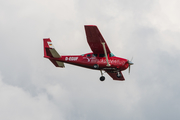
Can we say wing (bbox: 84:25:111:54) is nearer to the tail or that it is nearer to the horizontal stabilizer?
the tail

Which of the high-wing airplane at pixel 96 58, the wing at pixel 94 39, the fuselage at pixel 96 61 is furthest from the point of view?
the fuselage at pixel 96 61

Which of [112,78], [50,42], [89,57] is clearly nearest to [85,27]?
[89,57]

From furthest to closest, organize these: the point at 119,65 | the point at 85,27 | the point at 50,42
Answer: the point at 50,42, the point at 119,65, the point at 85,27

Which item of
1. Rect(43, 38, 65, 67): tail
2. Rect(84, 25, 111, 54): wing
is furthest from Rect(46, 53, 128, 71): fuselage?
Rect(84, 25, 111, 54): wing

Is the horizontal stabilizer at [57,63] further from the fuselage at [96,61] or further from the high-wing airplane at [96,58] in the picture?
the fuselage at [96,61]

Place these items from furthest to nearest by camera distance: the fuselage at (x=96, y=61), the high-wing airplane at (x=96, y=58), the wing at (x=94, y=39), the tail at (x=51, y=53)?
the tail at (x=51, y=53) → the fuselage at (x=96, y=61) → the high-wing airplane at (x=96, y=58) → the wing at (x=94, y=39)

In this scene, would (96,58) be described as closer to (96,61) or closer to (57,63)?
(96,61)

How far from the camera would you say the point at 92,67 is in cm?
4888

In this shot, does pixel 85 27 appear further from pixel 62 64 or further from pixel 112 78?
pixel 112 78

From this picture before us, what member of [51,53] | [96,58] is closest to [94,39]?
[96,58]

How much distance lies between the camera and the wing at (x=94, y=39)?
147 feet

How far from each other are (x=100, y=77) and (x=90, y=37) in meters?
6.41

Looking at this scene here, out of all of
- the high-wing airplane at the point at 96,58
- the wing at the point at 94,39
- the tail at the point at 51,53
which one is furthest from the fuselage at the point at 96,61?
the wing at the point at 94,39

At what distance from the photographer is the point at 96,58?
48.9m
